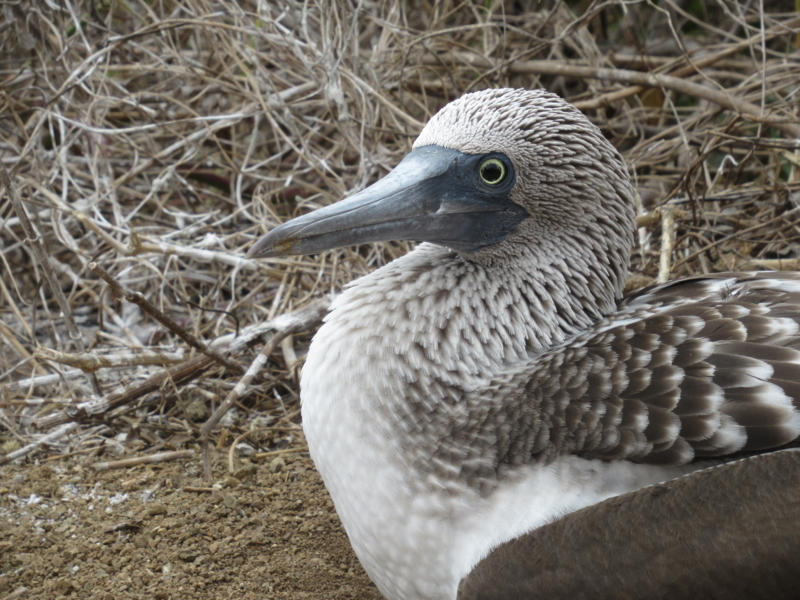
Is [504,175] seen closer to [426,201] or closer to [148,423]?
[426,201]

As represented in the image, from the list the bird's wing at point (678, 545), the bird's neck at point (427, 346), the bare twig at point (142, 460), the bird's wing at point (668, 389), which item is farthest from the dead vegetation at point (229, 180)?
the bird's wing at point (678, 545)

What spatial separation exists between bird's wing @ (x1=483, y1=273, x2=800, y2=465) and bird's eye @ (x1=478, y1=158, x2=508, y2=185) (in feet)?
1.64

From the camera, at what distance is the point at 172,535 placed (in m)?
2.69

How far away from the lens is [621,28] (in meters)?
5.69

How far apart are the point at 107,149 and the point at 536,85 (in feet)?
7.69

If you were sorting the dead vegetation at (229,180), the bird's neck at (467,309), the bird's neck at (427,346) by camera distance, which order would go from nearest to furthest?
the bird's neck at (427,346), the bird's neck at (467,309), the dead vegetation at (229,180)

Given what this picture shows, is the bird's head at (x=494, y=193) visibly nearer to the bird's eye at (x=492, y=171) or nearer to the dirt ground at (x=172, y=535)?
the bird's eye at (x=492, y=171)

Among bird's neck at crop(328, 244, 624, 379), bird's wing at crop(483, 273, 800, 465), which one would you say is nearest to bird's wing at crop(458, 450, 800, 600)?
bird's wing at crop(483, 273, 800, 465)

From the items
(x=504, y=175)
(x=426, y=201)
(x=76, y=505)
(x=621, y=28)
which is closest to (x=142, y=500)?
(x=76, y=505)

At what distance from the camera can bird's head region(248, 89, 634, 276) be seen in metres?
2.26

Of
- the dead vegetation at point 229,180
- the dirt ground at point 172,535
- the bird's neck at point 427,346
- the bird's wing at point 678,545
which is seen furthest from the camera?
the dead vegetation at point 229,180

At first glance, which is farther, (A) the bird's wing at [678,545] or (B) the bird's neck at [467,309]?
(B) the bird's neck at [467,309]

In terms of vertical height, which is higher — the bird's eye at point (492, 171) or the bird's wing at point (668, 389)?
the bird's eye at point (492, 171)

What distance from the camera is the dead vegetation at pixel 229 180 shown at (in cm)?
325
